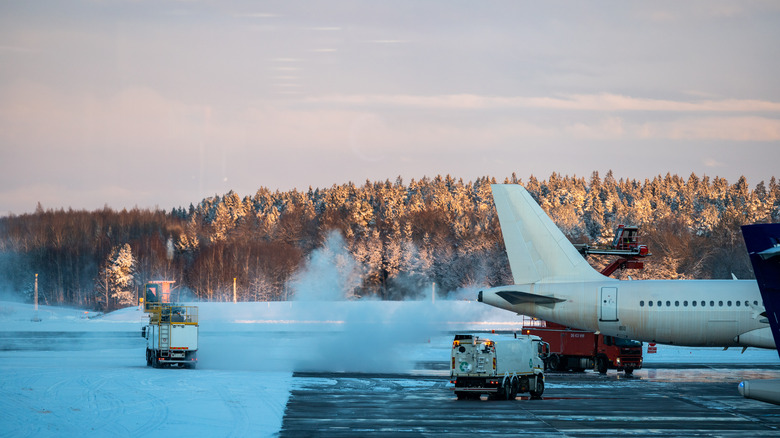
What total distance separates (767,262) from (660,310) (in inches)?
841

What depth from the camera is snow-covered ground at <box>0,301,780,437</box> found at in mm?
27125

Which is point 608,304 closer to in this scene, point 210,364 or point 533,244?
point 533,244

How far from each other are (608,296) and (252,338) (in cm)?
3583

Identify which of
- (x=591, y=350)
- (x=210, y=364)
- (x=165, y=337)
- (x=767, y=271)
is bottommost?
(x=210, y=364)

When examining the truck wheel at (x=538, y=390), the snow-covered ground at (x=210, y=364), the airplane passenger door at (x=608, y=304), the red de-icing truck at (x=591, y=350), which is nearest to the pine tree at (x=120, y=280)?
the snow-covered ground at (x=210, y=364)

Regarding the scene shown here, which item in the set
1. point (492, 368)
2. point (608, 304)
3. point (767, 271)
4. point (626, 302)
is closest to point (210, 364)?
point (492, 368)

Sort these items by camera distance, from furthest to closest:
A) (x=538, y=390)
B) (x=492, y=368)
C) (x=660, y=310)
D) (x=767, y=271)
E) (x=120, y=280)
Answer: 1. (x=120, y=280)
2. (x=660, y=310)
3. (x=538, y=390)
4. (x=492, y=368)
5. (x=767, y=271)

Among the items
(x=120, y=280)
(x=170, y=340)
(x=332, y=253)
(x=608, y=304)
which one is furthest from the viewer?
(x=332, y=253)

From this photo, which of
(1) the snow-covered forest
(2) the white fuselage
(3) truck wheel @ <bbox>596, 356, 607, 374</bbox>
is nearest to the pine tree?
(1) the snow-covered forest

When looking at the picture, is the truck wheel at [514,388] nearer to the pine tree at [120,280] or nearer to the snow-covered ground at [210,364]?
the snow-covered ground at [210,364]

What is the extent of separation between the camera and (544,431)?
25906mm

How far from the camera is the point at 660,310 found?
3975 cm

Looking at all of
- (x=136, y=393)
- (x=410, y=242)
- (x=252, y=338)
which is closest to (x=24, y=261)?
(x=410, y=242)

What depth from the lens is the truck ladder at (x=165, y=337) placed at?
4412cm
